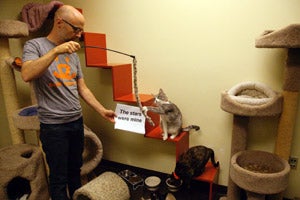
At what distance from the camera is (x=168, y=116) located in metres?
1.74

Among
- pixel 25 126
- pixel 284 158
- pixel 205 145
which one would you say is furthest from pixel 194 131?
pixel 25 126

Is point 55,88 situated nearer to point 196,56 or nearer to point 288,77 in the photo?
point 196,56

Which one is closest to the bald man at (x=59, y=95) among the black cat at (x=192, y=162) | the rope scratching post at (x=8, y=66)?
the rope scratching post at (x=8, y=66)

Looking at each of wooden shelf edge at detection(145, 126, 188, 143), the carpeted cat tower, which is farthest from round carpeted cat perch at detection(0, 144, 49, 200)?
the carpeted cat tower

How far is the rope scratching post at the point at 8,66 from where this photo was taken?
1774 millimetres

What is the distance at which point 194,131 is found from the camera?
1913mm

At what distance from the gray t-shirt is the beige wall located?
753 mm

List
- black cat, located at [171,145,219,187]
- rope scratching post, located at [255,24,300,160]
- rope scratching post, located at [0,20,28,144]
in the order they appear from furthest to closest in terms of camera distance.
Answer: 1. rope scratching post, located at [0,20,28,144]
2. black cat, located at [171,145,219,187]
3. rope scratching post, located at [255,24,300,160]

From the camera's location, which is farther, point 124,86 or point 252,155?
point 124,86

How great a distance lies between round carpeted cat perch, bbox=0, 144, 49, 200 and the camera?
162 cm

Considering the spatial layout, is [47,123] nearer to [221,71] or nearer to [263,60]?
[221,71]

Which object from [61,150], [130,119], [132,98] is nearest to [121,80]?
[132,98]

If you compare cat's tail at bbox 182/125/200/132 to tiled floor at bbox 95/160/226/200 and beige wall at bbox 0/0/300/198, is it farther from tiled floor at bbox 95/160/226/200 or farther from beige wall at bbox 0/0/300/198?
tiled floor at bbox 95/160/226/200

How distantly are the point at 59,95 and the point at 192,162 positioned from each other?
106 centimetres
